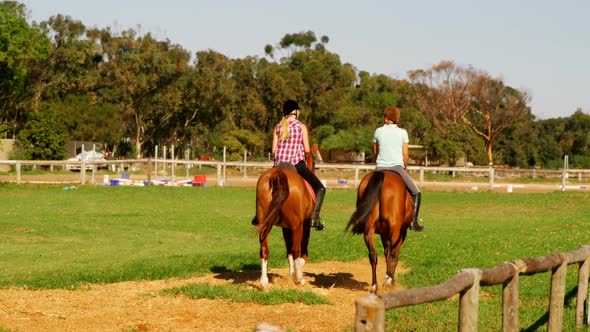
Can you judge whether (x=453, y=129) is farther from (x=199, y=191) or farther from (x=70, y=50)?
(x=199, y=191)

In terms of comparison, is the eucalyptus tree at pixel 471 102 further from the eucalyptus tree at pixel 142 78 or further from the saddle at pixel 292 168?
the saddle at pixel 292 168

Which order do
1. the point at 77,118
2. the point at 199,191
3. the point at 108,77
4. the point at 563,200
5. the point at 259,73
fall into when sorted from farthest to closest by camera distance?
the point at 259,73
the point at 108,77
the point at 77,118
the point at 199,191
the point at 563,200

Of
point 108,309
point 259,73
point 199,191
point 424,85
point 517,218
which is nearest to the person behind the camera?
point 108,309

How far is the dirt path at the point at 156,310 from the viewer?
30.5 feet

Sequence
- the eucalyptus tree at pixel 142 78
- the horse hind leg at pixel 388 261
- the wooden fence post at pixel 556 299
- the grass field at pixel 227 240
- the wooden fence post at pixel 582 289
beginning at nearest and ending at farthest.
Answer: the wooden fence post at pixel 556 299 < the wooden fence post at pixel 582 289 < the horse hind leg at pixel 388 261 < the grass field at pixel 227 240 < the eucalyptus tree at pixel 142 78

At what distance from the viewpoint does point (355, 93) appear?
105 m

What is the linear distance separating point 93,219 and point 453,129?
5741cm

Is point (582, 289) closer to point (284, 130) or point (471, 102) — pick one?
point (284, 130)

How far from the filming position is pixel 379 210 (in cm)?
1162

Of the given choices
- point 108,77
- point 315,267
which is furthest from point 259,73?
A: point 315,267

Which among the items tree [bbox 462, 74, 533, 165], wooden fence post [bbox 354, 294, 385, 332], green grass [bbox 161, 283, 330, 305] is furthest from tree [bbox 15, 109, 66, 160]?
wooden fence post [bbox 354, 294, 385, 332]

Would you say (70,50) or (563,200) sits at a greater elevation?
(70,50)

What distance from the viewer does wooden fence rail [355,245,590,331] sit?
5.10 m

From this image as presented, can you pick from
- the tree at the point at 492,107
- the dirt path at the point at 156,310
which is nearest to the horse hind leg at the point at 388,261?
the dirt path at the point at 156,310
